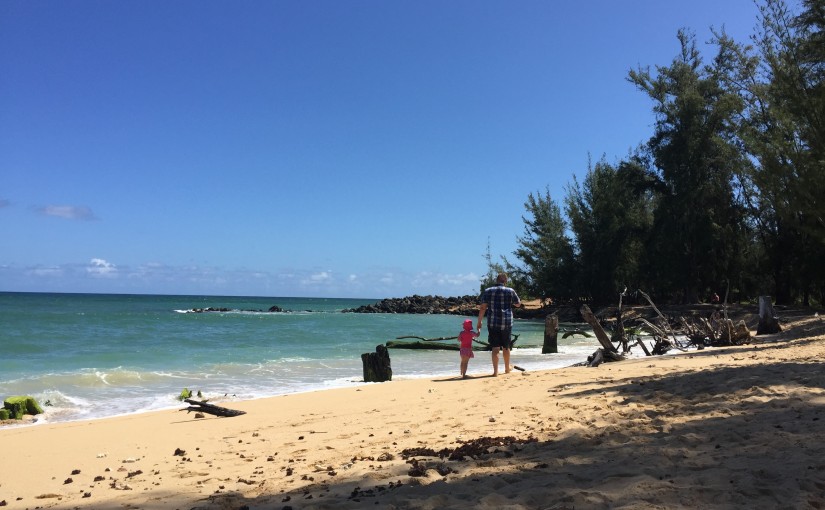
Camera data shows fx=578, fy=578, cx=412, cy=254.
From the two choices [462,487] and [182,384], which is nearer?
[462,487]

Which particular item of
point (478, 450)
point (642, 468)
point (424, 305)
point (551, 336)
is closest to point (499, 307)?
point (478, 450)

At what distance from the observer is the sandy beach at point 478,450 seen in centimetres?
371

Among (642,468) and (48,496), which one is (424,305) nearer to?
(48,496)

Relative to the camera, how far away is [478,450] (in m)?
5.05

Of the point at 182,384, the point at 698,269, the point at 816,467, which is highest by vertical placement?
the point at 698,269

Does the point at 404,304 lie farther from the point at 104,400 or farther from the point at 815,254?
the point at 104,400

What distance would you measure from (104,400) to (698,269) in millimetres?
34420

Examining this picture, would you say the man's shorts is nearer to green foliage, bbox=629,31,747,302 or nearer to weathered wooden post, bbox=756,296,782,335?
weathered wooden post, bbox=756,296,782,335

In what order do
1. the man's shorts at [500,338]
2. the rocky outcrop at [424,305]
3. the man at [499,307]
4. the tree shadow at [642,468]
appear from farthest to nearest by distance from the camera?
the rocky outcrop at [424,305]
the man's shorts at [500,338]
the man at [499,307]
the tree shadow at [642,468]

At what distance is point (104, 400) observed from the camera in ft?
36.6

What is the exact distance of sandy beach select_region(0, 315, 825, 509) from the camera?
371 centimetres

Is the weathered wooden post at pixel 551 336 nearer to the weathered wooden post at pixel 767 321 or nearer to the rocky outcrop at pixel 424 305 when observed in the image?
the weathered wooden post at pixel 767 321

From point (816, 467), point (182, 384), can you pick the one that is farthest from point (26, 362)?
point (816, 467)

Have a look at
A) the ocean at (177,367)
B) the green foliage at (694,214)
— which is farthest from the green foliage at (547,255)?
the ocean at (177,367)
